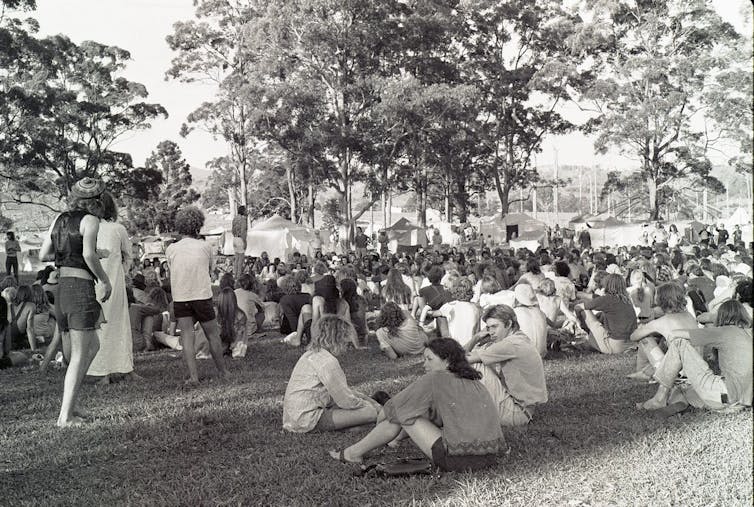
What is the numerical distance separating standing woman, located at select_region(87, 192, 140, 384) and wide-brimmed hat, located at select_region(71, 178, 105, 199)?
897 millimetres

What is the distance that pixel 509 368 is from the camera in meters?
5.63

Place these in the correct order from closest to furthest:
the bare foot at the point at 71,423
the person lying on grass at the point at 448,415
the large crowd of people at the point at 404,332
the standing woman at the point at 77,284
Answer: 1. the person lying on grass at the point at 448,415
2. the large crowd of people at the point at 404,332
3. the standing woman at the point at 77,284
4. the bare foot at the point at 71,423

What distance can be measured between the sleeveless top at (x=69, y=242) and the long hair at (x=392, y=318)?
432 cm

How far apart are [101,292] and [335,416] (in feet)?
9.04

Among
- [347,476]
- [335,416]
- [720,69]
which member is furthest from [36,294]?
[720,69]

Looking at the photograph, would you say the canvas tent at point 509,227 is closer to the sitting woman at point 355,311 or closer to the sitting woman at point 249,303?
the sitting woman at point 249,303

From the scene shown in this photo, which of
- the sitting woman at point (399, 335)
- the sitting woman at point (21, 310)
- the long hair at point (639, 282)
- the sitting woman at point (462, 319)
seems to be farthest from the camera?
the long hair at point (639, 282)

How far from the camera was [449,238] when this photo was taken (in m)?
38.5

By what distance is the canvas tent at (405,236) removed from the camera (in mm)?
35969

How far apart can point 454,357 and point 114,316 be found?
382 cm

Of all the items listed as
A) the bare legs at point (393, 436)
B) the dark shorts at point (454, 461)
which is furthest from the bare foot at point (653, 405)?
the bare legs at point (393, 436)

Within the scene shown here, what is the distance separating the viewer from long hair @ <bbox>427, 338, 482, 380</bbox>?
436 centimetres

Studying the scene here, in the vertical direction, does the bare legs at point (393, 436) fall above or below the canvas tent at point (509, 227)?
below

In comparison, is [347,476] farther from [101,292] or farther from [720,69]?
[720,69]
